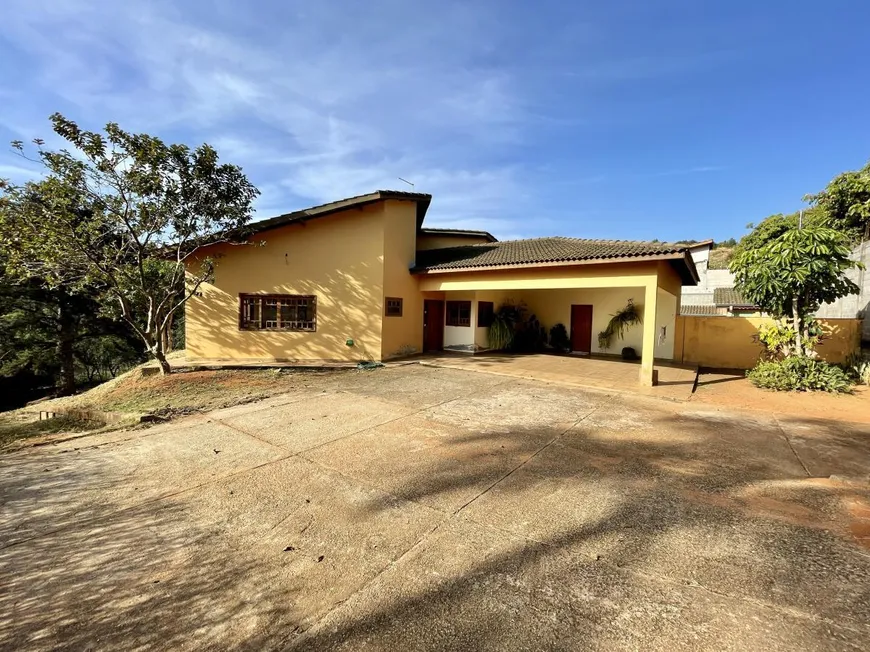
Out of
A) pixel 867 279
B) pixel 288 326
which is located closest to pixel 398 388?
pixel 288 326

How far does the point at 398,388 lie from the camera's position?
8586 millimetres

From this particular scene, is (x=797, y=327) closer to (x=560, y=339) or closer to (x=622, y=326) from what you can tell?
(x=622, y=326)

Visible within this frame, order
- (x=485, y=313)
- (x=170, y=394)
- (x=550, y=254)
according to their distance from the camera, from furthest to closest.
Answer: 1. (x=485, y=313)
2. (x=550, y=254)
3. (x=170, y=394)

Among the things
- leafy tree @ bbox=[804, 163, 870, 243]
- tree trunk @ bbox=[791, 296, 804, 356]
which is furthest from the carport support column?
leafy tree @ bbox=[804, 163, 870, 243]

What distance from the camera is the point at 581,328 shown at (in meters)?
15.5

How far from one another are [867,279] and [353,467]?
15963 millimetres

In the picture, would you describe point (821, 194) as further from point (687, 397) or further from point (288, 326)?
point (288, 326)

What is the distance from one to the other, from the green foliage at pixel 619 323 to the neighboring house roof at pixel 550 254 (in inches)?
76.0

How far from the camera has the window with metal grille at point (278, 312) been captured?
12.1 m

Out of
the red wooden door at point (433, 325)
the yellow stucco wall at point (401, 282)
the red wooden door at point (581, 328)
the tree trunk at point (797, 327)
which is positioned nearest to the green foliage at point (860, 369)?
the tree trunk at point (797, 327)

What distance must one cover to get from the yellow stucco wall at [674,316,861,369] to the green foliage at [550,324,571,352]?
384 centimetres

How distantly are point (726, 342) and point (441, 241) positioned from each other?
1076 cm

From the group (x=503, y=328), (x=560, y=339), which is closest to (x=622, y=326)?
(x=560, y=339)

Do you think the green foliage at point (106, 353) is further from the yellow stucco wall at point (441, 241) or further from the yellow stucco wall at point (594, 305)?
the yellow stucco wall at point (594, 305)
